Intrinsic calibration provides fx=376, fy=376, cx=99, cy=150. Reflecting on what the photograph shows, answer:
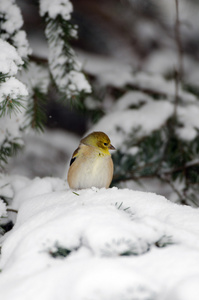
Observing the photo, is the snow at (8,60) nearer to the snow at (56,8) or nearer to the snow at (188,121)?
the snow at (56,8)

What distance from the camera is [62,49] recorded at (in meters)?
2.53

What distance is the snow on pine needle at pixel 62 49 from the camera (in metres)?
2.47

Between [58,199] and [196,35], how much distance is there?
3934 millimetres

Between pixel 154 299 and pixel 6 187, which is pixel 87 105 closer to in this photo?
pixel 6 187

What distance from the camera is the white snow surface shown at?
1005 mm

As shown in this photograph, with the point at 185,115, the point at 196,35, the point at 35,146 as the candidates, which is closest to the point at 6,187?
the point at 185,115

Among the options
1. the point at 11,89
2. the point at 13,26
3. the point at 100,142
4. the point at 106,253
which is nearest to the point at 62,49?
the point at 13,26

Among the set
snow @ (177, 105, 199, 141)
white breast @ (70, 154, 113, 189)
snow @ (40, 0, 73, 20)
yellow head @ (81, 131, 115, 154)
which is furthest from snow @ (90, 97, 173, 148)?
snow @ (40, 0, 73, 20)

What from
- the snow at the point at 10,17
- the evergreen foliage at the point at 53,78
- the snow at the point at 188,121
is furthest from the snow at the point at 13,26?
the snow at the point at 188,121

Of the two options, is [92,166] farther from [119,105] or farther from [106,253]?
[106,253]

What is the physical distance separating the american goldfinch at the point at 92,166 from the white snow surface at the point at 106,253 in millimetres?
842

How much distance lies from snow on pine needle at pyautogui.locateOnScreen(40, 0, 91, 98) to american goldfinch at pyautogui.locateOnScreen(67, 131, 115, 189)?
0.37 meters

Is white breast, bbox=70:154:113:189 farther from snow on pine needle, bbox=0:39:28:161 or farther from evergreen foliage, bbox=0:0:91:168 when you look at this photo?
snow on pine needle, bbox=0:39:28:161

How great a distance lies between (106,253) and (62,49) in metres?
1.72
